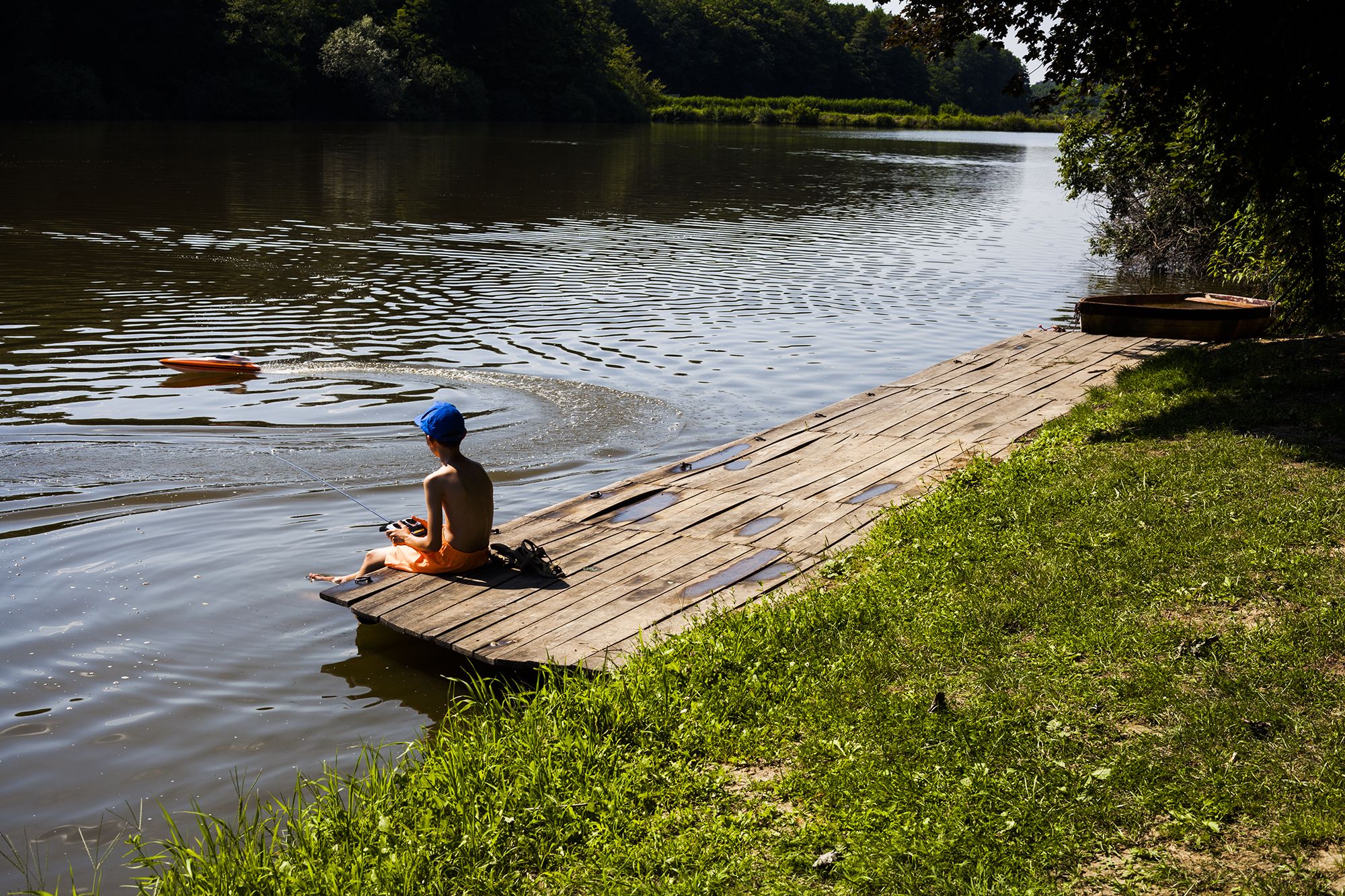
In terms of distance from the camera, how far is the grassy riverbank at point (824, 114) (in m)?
103

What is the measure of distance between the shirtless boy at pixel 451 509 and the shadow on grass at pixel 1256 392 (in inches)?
190

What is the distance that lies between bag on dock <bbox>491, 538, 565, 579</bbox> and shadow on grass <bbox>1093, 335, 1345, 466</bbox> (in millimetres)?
4466

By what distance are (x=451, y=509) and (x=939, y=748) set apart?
3595 millimetres

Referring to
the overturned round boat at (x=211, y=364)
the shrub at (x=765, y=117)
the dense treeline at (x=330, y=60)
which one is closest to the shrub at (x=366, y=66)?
the dense treeline at (x=330, y=60)

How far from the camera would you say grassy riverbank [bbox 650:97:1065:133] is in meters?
103

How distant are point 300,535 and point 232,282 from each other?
1225 centimetres

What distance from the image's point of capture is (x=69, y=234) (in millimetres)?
23562

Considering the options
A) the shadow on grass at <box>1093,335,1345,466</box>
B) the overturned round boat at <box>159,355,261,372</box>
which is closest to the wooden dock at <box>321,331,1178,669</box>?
the shadow on grass at <box>1093,335,1345,466</box>

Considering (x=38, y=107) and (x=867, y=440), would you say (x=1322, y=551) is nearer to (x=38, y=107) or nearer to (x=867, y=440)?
(x=867, y=440)

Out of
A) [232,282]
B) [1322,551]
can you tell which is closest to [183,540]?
[1322,551]

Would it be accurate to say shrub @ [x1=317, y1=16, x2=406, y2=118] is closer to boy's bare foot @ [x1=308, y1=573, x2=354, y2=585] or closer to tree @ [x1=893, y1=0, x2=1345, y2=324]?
tree @ [x1=893, y1=0, x2=1345, y2=324]

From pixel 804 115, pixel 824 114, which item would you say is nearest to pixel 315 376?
pixel 804 115

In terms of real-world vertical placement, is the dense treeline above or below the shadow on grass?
above

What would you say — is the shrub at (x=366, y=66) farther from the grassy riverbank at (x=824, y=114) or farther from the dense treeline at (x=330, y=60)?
the grassy riverbank at (x=824, y=114)
